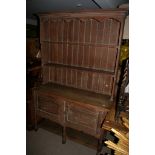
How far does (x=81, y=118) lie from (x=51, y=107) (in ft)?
1.89

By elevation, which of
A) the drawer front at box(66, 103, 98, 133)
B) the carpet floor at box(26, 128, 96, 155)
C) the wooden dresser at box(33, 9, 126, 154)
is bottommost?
the carpet floor at box(26, 128, 96, 155)

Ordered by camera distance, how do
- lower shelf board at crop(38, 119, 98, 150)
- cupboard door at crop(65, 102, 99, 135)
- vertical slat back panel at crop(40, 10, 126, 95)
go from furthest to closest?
lower shelf board at crop(38, 119, 98, 150), vertical slat back panel at crop(40, 10, 126, 95), cupboard door at crop(65, 102, 99, 135)

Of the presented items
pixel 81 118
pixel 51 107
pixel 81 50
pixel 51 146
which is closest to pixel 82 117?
pixel 81 118

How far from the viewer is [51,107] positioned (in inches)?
105

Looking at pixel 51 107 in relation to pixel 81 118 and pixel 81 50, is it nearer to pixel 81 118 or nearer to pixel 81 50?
pixel 81 118

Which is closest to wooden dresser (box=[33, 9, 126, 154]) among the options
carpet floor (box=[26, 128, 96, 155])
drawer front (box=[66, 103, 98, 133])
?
drawer front (box=[66, 103, 98, 133])

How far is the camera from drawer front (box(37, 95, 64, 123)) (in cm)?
258

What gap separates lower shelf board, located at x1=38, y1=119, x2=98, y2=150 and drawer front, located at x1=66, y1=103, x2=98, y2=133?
0.43 meters

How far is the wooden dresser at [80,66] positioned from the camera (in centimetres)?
233

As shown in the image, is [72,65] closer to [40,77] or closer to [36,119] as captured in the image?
[40,77]

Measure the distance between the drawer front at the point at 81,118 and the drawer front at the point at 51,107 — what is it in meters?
0.13

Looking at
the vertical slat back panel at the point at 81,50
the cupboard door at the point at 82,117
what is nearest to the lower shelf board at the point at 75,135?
the cupboard door at the point at 82,117

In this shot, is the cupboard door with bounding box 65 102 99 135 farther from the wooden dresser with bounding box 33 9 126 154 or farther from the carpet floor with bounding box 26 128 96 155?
the carpet floor with bounding box 26 128 96 155

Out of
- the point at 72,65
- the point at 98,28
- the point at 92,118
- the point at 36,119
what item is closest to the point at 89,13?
the point at 98,28
